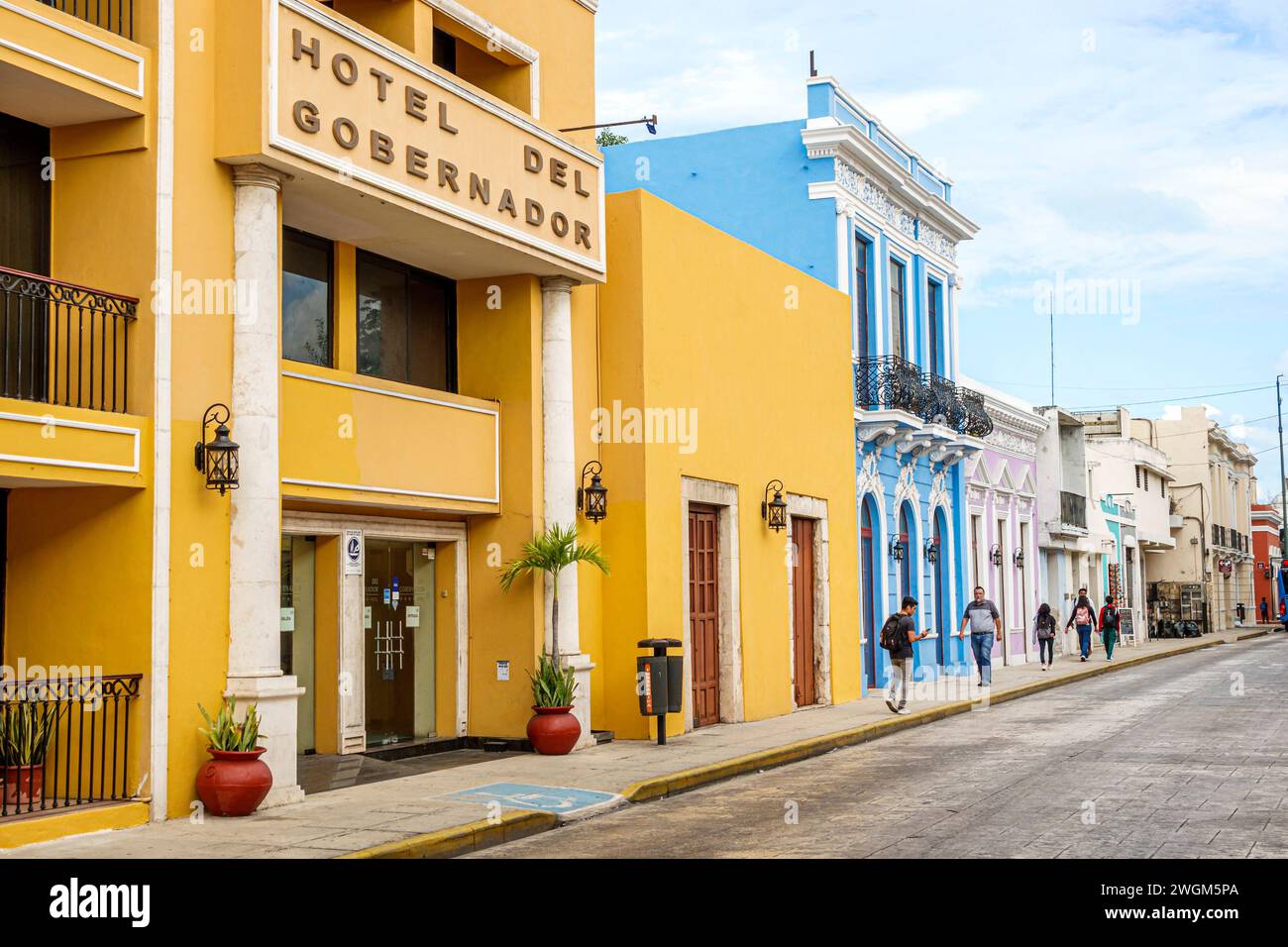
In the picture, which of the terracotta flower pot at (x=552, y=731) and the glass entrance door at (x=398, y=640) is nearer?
the glass entrance door at (x=398, y=640)

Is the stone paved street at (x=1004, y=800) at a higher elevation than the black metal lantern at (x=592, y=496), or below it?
below

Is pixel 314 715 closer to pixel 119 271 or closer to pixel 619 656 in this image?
pixel 619 656

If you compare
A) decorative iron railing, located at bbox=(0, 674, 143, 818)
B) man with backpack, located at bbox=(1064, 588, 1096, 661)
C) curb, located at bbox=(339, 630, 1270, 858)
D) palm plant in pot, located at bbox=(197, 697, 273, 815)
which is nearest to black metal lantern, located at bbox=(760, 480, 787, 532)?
curb, located at bbox=(339, 630, 1270, 858)

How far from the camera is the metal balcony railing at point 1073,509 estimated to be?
41.7 metres

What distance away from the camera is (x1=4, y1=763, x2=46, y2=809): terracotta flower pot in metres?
10.7

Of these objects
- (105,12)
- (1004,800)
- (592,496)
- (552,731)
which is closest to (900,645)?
(592,496)

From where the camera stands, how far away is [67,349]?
11.4 metres

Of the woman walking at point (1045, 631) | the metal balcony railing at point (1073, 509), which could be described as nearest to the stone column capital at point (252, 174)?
the woman walking at point (1045, 631)

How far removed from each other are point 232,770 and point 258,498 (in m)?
2.30

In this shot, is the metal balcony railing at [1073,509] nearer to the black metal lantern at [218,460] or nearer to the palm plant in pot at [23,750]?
the black metal lantern at [218,460]

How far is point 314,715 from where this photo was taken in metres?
14.9

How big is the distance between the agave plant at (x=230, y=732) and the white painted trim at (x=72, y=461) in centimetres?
206

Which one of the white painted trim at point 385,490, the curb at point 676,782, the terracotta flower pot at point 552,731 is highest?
the white painted trim at point 385,490

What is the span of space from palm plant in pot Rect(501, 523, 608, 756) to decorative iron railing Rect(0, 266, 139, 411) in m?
5.58
